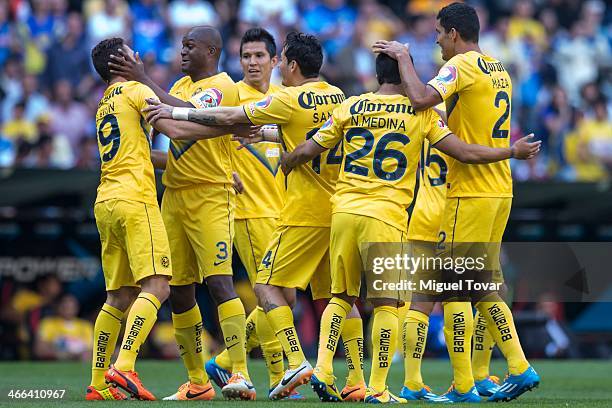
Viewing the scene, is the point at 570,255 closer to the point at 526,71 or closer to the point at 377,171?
the point at 526,71

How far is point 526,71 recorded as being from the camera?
20.5 m

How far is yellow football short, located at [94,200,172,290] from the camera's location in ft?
28.9

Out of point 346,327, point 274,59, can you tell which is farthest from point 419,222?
point 274,59

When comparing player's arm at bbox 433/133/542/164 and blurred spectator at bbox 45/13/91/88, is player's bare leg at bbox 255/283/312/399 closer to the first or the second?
player's arm at bbox 433/133/542/164

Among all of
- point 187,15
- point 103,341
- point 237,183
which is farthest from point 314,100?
point 187,15

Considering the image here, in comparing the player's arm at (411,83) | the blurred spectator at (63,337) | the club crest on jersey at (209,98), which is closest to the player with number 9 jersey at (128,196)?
the club crest on jersey at (209,98)

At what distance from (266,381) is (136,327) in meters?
2.92

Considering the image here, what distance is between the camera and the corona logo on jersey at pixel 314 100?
8.98 metres

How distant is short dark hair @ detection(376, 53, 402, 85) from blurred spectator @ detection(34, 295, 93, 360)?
7292mm

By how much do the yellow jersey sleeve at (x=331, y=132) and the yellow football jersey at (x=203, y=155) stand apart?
1045 mm

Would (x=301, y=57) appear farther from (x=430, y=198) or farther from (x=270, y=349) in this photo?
(x=270, y=349)

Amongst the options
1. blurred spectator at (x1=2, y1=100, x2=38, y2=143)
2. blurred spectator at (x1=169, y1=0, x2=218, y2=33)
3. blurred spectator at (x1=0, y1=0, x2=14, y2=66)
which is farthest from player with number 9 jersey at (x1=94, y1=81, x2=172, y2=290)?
blurred spectator at (x1=169, y1=0, x2=218, y2=33)

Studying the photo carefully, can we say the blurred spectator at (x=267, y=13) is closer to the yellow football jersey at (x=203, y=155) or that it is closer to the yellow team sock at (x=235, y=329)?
the yellow football jersey at (x=203, y=155)

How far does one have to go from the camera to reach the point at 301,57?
357 inches
